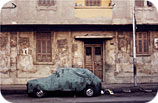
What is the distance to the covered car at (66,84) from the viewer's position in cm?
1090

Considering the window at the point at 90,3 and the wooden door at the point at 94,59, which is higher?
the window at the point at 90,3

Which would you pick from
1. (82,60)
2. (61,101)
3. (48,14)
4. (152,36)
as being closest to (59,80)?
(61,101)

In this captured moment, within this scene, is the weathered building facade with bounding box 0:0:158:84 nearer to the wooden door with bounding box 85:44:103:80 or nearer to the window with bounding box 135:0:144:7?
the window with bounding box 135:0:144:7

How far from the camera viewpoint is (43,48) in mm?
16281

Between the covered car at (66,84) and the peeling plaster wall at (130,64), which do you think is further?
the peeling plaster wall at (130,64)

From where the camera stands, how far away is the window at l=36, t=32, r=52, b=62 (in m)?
16.2

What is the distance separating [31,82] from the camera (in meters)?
11.1

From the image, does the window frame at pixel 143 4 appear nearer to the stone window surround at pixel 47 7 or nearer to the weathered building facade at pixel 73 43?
the weathered building facade at pixel 73 43

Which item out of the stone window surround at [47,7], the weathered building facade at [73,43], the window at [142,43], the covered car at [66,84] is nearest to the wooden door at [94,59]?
the weathered building facade at [73,43]

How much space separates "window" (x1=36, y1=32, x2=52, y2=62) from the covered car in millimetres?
5121

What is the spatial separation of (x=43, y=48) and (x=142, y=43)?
7.36 meters

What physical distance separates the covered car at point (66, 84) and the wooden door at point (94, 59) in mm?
5168

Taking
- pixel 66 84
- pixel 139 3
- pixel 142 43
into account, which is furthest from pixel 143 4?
pixel 66 84

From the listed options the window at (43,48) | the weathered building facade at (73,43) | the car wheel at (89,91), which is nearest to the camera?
the car wheel at (89,91)
